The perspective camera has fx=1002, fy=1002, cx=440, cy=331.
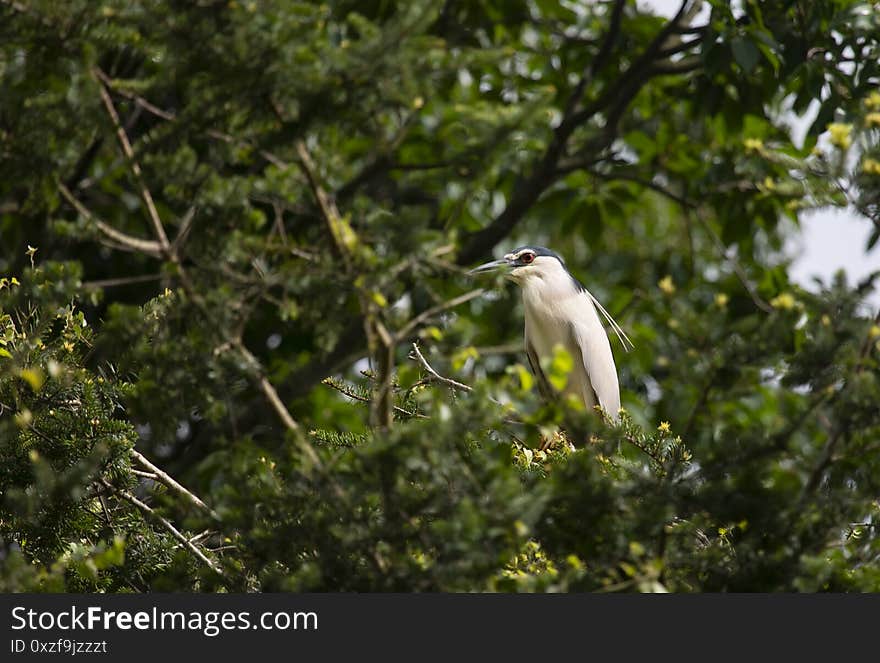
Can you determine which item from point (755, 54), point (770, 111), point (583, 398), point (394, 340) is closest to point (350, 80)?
point (394, 340)

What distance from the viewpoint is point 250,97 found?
7.11 ft

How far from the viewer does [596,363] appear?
5621 mm

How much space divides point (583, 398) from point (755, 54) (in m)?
2.22

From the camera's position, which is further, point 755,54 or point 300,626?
point 755,54

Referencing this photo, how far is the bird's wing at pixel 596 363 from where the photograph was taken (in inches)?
221

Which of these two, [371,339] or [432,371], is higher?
[432,371]

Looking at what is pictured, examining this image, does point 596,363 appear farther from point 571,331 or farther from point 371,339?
point 371,339

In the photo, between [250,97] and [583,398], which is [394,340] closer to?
[250,97]

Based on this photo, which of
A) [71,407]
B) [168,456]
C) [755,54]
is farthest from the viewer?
[168,456]

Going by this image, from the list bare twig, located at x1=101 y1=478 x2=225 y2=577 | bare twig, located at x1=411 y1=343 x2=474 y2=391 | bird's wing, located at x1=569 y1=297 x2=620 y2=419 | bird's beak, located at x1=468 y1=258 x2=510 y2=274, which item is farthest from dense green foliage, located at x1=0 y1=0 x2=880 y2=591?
bird's wing, located at x1=569 y1=297 x2=620 y2=419

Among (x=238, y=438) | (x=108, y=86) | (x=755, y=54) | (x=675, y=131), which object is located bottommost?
(x=238, y=438)

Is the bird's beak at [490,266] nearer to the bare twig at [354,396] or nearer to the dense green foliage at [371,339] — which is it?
the bare twig at [354,396]

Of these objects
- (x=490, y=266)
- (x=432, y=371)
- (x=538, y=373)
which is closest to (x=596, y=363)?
(x=538, y=373)

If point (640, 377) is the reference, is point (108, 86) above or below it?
below
